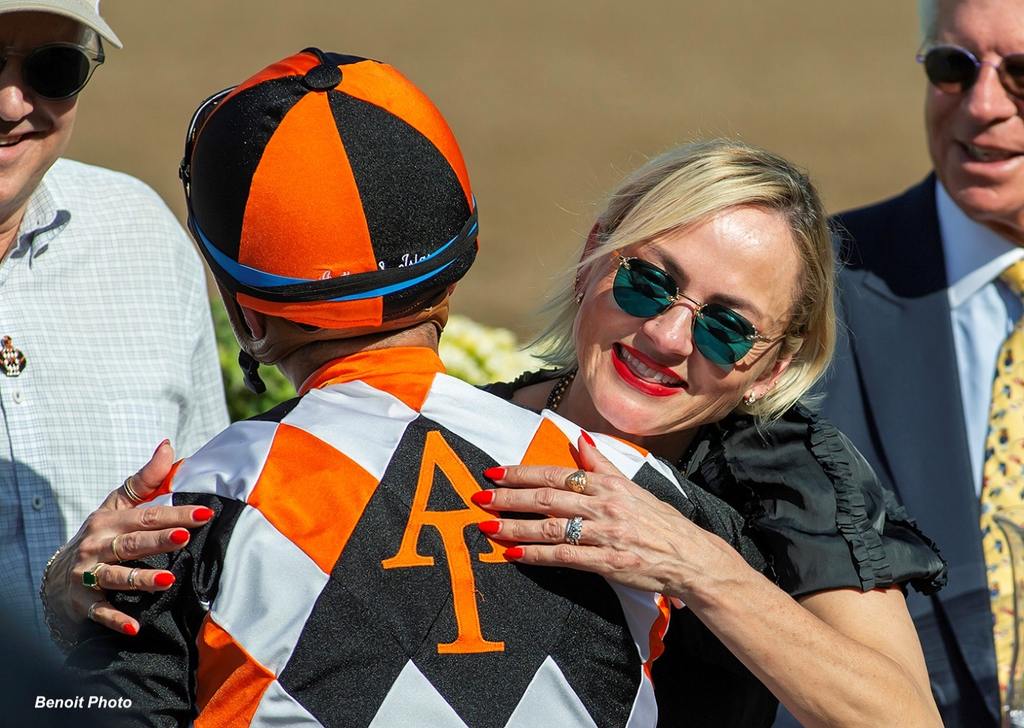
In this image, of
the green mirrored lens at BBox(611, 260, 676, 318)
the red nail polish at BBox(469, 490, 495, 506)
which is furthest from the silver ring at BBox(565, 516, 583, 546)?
the green mirrored lens at BBox(611, 260, 676, 318)

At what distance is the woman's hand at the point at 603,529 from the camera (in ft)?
6.25

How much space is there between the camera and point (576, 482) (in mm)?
1974

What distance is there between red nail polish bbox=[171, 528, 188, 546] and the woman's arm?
41 cm

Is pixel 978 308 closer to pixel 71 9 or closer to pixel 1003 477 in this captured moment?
pixel 1003 477

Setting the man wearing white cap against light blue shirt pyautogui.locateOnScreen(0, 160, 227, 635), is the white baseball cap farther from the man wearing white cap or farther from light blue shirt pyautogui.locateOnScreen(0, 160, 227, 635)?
light blue shirt pyautogui.locateOnScreen(0, 160, 227, 635)

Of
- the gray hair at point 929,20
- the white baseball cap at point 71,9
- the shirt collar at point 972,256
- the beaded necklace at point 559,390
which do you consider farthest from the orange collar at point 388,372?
the gray hair at point 929,20

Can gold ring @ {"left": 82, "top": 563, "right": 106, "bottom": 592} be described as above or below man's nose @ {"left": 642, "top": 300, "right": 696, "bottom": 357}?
below

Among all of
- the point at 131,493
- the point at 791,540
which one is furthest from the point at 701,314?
the point at 131,493

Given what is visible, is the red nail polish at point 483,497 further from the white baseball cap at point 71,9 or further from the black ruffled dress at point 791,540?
the white baseball cap at point 71,9

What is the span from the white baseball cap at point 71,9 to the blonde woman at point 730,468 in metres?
1.05

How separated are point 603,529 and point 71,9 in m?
1.50

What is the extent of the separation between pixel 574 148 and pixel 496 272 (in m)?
2.52

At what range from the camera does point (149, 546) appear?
182 centimetres

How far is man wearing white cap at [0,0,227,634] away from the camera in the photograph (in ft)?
9.00
